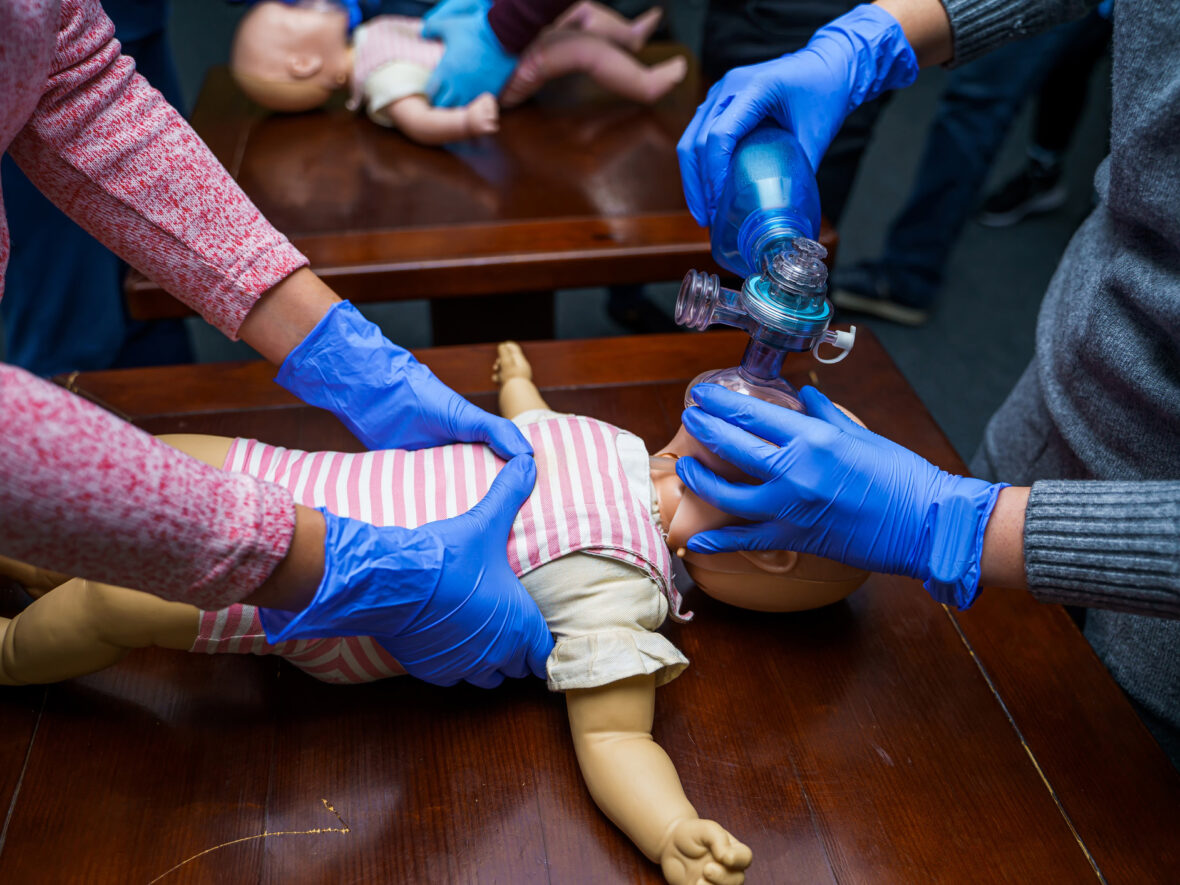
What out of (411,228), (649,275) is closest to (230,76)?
(411,228)

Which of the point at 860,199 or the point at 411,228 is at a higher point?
the point at 411,228

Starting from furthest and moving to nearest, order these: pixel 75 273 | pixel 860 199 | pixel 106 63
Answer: pixel 860 199
pixel 75 273
pixel 106 63

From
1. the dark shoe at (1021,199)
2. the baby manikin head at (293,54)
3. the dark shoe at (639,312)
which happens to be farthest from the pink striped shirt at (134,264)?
the dark shoe at (1021,199)

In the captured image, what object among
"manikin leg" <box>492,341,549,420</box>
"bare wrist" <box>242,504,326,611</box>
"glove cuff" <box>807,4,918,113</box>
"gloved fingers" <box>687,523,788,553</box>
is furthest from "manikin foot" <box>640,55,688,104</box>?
"bare wrist" <box>242,504,326,611</box>

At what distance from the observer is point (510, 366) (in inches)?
53.3

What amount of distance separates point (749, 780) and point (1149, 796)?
1.45ft

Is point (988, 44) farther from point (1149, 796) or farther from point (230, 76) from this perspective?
point (230, 76)

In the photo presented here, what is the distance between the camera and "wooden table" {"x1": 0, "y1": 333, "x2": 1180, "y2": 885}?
2.97 feet

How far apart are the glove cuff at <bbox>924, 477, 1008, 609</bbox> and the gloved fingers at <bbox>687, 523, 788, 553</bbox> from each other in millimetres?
157

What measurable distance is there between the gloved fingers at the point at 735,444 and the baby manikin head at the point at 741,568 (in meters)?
0.08

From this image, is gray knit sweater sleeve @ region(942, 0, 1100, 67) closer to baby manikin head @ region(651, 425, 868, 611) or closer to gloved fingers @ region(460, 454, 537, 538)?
baby manikin head @ region(651, 425, 868, 611)

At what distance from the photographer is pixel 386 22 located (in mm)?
1928

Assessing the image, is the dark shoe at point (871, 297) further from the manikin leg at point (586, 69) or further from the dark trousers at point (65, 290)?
the dark trousers at point (65, 290)

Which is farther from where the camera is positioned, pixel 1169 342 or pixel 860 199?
pixel 860 199
